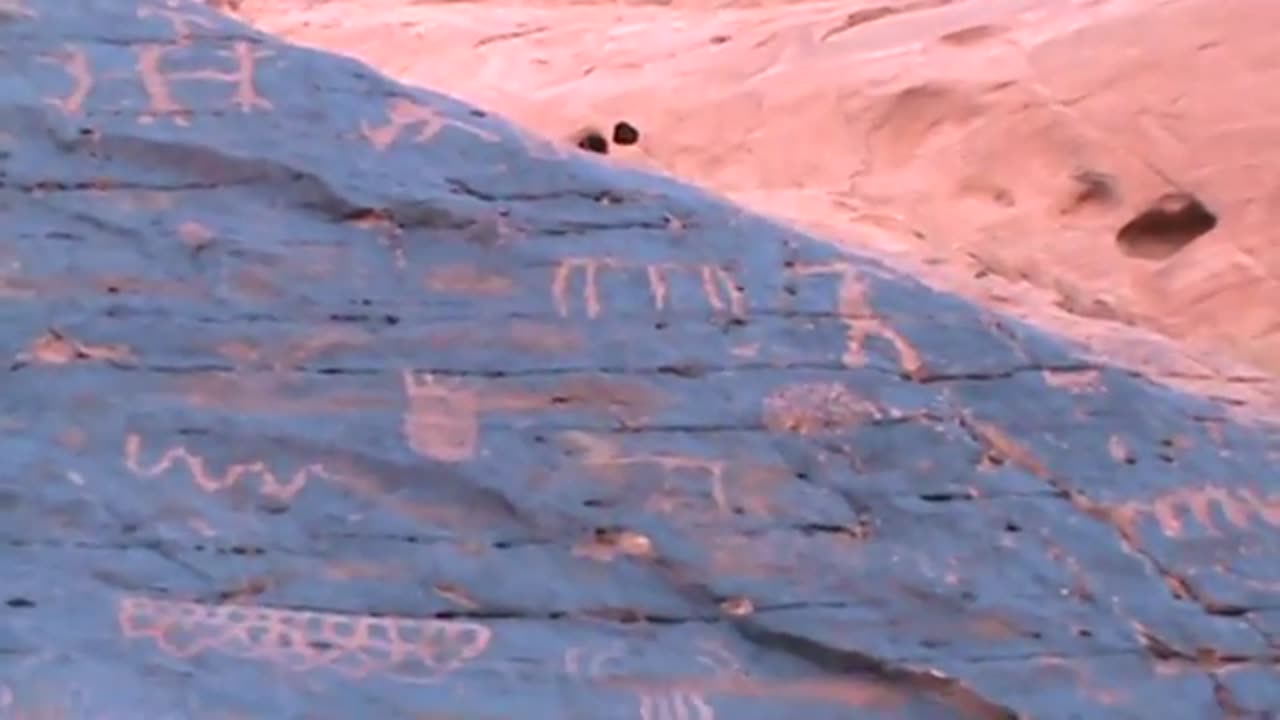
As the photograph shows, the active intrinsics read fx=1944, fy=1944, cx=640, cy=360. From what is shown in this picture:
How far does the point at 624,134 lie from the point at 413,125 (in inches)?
34.9

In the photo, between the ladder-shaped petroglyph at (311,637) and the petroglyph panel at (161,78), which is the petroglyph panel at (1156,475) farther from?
the petroglyph panel at (161,78)

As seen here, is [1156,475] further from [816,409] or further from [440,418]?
[440,418]

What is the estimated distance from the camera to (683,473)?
2191 millimetres

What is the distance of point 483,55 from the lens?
11.9ft

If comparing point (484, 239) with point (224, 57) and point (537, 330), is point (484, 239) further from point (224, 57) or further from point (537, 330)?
point (224, 57)

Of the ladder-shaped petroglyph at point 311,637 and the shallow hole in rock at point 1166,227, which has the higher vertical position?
the shallow hole in rock at point 1166,227

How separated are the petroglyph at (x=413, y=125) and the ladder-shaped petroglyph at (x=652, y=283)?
0.73ft

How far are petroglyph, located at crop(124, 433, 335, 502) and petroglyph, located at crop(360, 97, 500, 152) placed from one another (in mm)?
470

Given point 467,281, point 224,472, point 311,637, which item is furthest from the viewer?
point 467,281

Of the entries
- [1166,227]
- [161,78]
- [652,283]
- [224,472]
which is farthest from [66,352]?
[1166,227]

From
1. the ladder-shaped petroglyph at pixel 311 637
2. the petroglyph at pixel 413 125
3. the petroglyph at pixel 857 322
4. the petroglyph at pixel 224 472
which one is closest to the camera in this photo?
the ladder-shaped petroglyph at pixel 311 637

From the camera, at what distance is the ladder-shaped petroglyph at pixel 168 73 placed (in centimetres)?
244

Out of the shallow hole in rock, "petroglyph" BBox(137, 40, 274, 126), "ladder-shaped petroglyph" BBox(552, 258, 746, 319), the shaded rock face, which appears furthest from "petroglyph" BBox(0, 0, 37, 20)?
the shallow hole in rock

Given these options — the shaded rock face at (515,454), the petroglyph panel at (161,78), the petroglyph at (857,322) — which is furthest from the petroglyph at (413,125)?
the petroglyph at (857,322)
